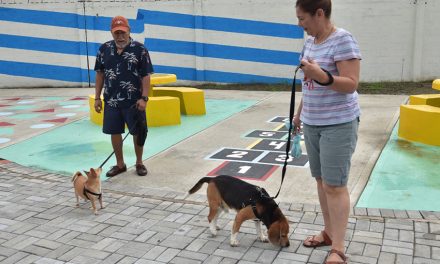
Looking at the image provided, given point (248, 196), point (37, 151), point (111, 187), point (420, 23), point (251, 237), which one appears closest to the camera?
point (248, 196)

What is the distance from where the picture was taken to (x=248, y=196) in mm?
3455

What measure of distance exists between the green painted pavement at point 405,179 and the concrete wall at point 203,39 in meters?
6.35

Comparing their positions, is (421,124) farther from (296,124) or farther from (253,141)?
(296,124)

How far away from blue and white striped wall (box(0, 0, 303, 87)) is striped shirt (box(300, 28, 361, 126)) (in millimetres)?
9750

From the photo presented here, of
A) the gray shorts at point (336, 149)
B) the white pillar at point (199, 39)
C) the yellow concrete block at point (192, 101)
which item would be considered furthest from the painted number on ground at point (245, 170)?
the white pillar at point (199, 39)

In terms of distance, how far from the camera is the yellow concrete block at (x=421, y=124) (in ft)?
20.3

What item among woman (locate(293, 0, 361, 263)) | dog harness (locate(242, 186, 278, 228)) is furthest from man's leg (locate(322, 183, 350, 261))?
dog harness (locate(242, 186, 278, 228))

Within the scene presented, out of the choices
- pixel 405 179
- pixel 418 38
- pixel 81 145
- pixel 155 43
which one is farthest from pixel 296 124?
pixel 155 43

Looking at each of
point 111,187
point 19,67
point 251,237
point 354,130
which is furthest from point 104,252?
point 19,67

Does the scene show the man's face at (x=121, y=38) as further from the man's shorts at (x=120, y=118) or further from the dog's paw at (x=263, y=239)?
the dog's paw at (x=263, y=239)

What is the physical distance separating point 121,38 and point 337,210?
3014 millimetres

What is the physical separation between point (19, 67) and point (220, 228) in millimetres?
11153

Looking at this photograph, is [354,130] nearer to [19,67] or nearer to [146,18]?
[146,18]

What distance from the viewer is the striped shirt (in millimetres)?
2785
